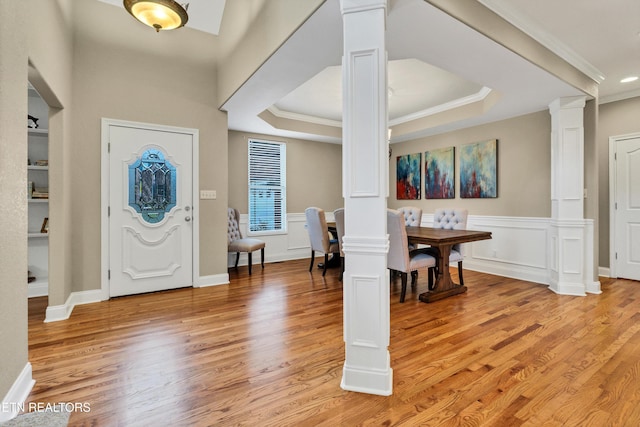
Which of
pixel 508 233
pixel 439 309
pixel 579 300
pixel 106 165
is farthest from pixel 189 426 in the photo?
pixel 508 233

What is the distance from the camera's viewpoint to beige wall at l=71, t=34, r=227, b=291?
3318mm

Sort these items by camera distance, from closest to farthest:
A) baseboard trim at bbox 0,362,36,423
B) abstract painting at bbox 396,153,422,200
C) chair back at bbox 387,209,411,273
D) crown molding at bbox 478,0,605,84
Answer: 1. baseboard trim at bbox 0,362,36,423
2. crown molding at bbox 478,0,605,84
3. chair back at bbox 387,209,411,273
4. abstract painting at bbox 396,153,422,200

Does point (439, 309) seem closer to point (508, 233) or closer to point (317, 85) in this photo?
point (508, 233)

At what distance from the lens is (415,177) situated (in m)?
5.96

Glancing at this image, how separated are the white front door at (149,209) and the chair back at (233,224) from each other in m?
1.08

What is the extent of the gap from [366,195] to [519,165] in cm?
386

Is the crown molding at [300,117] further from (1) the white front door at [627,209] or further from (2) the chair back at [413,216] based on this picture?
(1) the white front door at [627,209]

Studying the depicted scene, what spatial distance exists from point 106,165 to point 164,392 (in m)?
2.77

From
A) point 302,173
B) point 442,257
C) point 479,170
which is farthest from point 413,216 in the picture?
point 302,173

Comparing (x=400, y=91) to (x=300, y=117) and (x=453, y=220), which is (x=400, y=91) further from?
(x=453, y=220)

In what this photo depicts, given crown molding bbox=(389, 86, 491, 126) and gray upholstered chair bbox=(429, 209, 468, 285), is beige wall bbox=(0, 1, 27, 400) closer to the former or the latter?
gray upholstered chair bbox=(429, 209, 468, 285)

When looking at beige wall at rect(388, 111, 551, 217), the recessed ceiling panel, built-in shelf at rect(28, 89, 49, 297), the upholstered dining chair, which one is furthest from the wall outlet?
beige wall at rect(388, 111, 551, 217)

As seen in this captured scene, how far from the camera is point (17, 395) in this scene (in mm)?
1629

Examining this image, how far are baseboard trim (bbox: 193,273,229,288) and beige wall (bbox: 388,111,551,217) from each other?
158 inches
